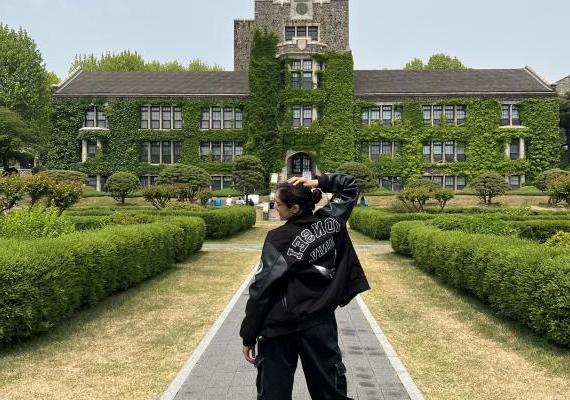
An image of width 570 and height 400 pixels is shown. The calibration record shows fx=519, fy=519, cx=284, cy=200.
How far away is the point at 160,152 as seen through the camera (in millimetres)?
51656

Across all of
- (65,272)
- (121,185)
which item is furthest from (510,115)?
(65,272)

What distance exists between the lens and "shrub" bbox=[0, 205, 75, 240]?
464 inches

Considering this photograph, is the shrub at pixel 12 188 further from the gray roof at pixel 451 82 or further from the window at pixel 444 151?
the window at pixel 444 151

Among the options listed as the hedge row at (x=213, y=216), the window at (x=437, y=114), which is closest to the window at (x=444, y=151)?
the window at (x=437, y=114)

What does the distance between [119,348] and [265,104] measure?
43.5m

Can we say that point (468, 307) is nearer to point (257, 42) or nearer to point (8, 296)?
point (8, 296)

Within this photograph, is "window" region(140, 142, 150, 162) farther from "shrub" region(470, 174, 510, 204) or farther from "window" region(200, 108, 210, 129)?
"shrub" region(470, 174, 510, 204)

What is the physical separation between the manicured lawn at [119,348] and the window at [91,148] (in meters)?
42.4

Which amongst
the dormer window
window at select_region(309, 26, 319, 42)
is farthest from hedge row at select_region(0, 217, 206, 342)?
window at select_region(309, 26, 319, 42)

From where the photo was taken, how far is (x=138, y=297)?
36.4ft

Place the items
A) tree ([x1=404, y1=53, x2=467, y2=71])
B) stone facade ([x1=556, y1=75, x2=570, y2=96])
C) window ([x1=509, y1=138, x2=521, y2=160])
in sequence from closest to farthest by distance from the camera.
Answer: window ([x1=509, y1=138, x2=521, y2=160])
stone facade ([x1=556, y1=75, x2=570, y2=96])
tree ([x1=404, y1=53, x2=467, y2=71])

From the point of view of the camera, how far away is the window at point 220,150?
51.5 m

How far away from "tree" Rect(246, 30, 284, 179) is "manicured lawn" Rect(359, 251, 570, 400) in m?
37.9

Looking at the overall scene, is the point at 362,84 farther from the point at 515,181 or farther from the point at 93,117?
the point at 93,117
